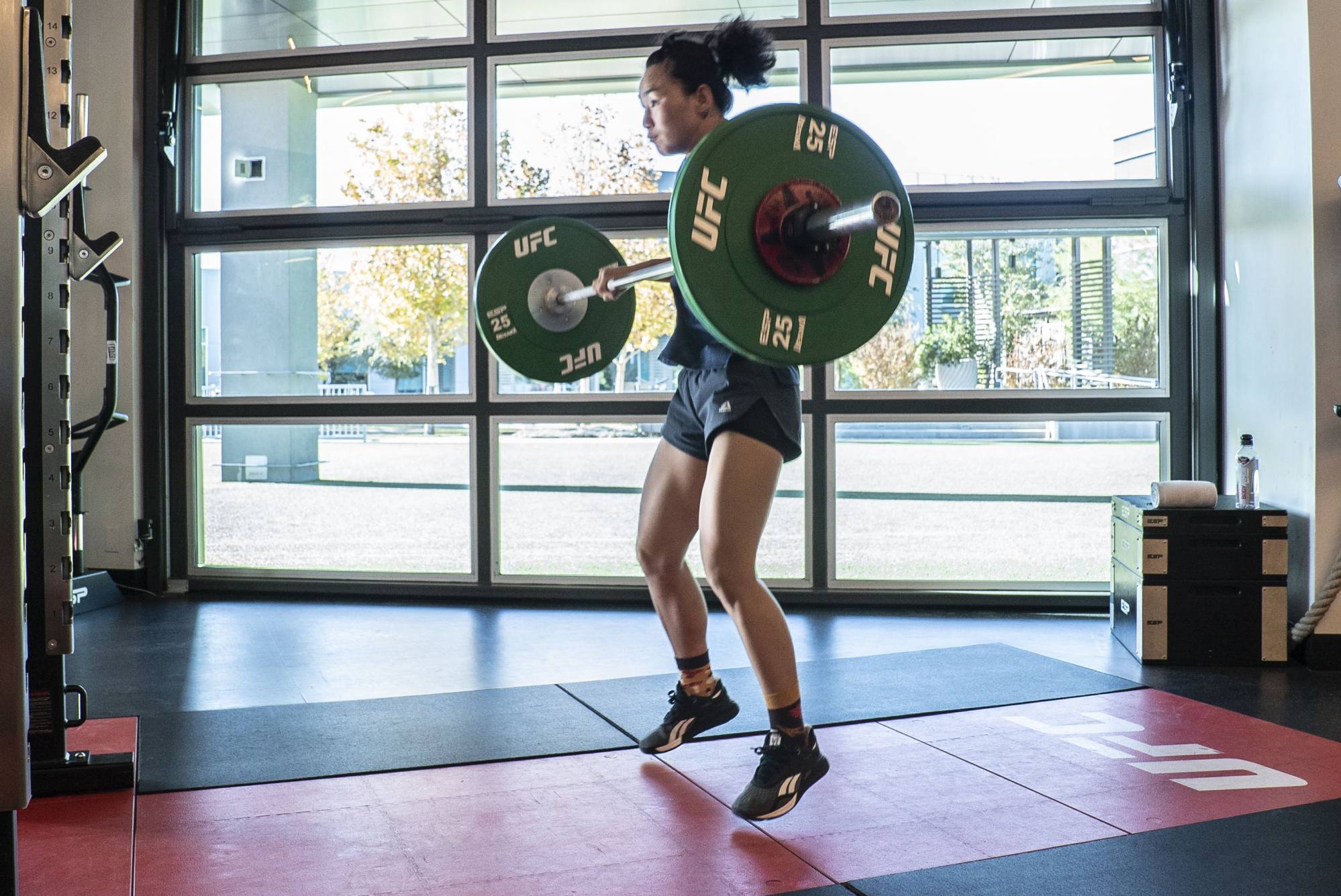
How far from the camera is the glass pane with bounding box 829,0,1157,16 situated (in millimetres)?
4617

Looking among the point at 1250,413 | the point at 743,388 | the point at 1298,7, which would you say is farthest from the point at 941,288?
the point at 743,388

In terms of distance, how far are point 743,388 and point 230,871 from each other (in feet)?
4.10

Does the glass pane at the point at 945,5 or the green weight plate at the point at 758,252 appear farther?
the glass pane at the point at 945,5

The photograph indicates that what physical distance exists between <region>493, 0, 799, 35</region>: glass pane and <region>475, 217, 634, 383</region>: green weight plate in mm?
2296

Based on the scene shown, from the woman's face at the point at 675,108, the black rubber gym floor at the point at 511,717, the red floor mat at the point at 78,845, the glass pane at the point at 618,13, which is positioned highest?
the glass pane at the point at 618,13

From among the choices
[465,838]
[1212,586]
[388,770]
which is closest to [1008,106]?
[1212,586]

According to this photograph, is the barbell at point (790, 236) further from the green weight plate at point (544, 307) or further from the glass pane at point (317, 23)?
the glass pane at point (317, 23)

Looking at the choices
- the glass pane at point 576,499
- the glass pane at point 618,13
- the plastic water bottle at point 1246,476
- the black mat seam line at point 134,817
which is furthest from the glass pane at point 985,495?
the black mat seam line at point 134,817

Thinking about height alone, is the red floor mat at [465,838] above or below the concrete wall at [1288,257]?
below

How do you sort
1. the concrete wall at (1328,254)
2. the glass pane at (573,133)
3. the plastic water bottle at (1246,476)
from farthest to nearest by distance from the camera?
the glass pane at (573,133)
the plastic water bottle at (1246,476)
the concrete wall at (1328,254)

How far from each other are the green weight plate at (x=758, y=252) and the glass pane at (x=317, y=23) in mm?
3491

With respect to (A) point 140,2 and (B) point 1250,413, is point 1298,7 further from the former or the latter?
(A) point 140,2

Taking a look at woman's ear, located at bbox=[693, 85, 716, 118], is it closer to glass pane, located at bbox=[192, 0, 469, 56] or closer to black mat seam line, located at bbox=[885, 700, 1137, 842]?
black mat seam line, located at bbox=[885, 700, 1137, 842]

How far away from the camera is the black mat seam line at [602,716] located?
2.76 meters
